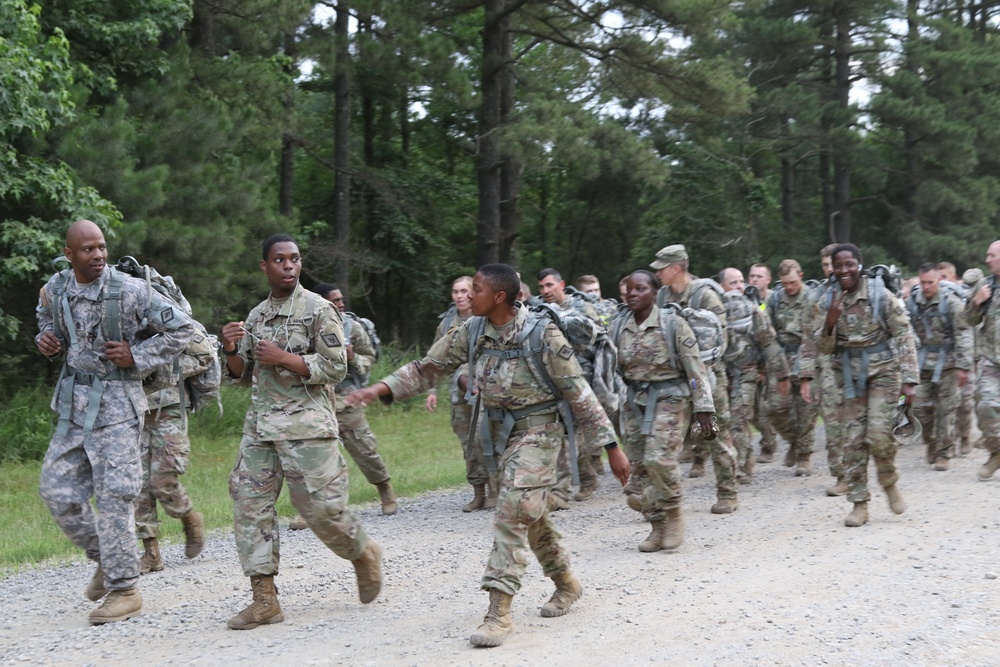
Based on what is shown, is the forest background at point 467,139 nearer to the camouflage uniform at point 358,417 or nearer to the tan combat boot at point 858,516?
the camouflage uniform at point 358,417

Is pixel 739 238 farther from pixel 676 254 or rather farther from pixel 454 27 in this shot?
pixel 676 254

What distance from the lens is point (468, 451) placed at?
32.3 ft

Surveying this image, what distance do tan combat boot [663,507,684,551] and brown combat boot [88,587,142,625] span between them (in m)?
3.84

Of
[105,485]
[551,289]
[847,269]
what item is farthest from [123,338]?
[847,269]

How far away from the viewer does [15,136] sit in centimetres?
1336

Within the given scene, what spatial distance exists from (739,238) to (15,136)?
2187 cm

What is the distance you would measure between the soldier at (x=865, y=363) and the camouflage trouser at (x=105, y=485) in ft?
18.1

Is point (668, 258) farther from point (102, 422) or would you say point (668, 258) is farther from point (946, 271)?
point (946, 271)

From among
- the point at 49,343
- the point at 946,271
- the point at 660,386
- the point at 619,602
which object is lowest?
the point at 619,602

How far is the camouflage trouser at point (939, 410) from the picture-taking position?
12258 mm

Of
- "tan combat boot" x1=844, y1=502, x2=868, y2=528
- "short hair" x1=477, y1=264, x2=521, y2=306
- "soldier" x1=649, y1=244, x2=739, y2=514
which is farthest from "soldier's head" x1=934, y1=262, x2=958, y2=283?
"short hair" x1=477, y1=264, x2=521, y2=306

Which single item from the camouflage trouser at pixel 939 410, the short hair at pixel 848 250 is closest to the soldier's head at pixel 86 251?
the short hair at pixel 848 250

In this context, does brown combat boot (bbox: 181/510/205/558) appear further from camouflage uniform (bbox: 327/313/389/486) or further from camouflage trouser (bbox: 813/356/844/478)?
camouflage trouser (bbox: 813/356/844/478)

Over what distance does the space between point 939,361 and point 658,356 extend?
5735 millimetres
